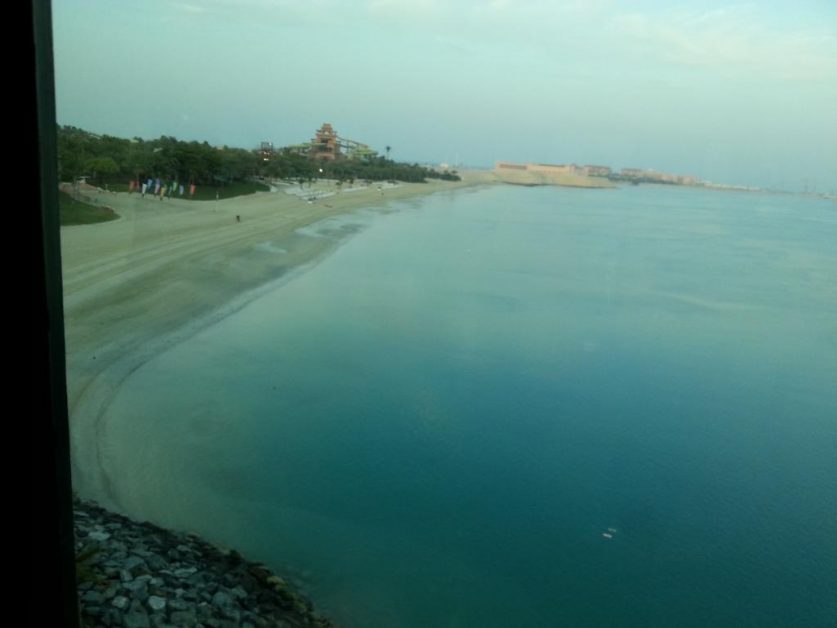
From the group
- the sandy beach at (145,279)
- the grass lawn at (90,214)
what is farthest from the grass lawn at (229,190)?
the grass lawn at (90,214)

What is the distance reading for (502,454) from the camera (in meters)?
3.21

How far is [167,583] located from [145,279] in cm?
418

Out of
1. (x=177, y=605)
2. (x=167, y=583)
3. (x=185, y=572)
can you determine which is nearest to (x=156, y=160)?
(x=185, y=572)

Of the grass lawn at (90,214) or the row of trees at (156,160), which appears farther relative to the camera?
the row of trees at (156,160)

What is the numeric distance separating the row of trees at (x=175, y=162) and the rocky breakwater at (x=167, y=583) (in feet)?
3.62

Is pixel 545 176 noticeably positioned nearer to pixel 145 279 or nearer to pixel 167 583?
pixel 145 279

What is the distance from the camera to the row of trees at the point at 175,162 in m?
5.08

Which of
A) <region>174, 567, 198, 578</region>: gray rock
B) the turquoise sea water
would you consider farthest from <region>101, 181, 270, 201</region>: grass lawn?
<region>174, 567, 198, 578</region>: gray rock

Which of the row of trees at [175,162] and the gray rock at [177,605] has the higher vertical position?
the row of trees at [175,162]

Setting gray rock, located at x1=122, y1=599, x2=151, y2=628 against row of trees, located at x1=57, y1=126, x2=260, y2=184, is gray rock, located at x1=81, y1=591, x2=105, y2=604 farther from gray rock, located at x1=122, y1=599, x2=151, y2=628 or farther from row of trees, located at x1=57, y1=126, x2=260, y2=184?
row of trees, located at x1=57, y1=126, x2=260, y2=184

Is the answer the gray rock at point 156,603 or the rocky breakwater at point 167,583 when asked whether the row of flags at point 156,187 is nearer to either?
the rocky breakwater at point 167,583

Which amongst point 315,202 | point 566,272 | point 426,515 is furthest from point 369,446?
point 315,202

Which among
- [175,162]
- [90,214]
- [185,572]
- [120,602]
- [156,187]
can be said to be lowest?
[185,572]

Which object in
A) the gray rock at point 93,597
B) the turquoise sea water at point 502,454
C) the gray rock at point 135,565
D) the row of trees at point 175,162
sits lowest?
the turquoise sea water at point 502,454
